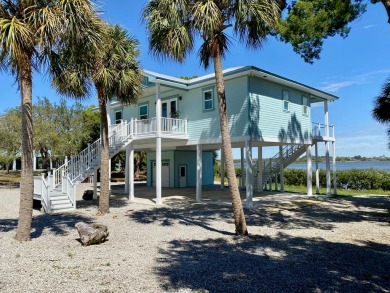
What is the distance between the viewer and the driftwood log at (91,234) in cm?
866

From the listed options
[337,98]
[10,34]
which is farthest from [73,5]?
[337,98]

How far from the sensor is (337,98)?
2172 cm

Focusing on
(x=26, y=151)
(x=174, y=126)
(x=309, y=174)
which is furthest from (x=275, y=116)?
(x=26, y=151)

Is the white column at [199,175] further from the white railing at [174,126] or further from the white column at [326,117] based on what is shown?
Result: the white column at [326,117]

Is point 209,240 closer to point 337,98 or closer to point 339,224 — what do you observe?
point 339,224

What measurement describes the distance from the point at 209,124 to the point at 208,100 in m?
1.37

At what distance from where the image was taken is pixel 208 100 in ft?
58.8

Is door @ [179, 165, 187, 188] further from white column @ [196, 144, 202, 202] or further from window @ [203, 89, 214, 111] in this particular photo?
window @ [203, 89, 214, 111]

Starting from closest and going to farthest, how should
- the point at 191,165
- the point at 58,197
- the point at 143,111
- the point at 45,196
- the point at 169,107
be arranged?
1. the point at 45,196
2. the point at 58,197
3. the point at 169,107
4. the point at 143,111
5. the point at 191,165

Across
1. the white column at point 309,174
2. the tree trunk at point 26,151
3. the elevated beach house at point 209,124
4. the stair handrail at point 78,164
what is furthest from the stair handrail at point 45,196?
the white column at point 309,174

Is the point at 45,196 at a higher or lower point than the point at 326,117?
lower

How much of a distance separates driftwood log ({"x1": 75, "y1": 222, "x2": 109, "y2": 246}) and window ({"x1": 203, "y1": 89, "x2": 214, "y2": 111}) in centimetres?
1032

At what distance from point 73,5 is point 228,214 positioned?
31.9ft

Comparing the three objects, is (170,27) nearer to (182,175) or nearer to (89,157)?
(89,157)
